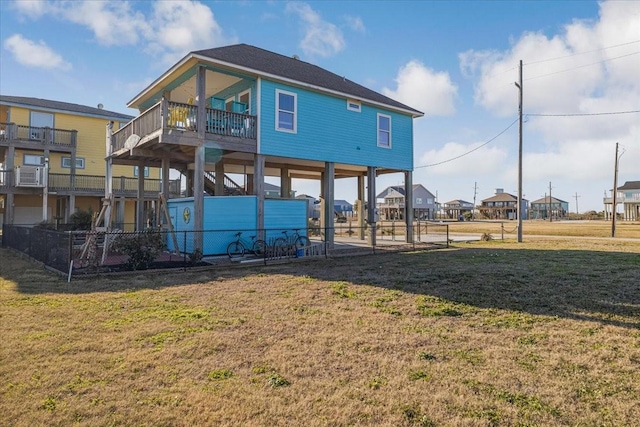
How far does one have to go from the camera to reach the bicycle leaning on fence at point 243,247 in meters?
13.2

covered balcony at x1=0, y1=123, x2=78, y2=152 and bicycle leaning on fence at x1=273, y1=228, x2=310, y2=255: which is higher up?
covered balcony at x1=0, y1=123, x2=78, y2=152

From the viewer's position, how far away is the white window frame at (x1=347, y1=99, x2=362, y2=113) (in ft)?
56.3

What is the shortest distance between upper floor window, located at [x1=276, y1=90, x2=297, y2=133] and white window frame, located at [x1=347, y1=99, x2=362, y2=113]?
3.13 metres

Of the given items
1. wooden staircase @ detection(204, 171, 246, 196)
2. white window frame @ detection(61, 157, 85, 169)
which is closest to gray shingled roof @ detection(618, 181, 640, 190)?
wooden staircase @ detection(204, 171, 246, 196)

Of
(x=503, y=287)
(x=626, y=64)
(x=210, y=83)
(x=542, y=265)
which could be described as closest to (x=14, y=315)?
(x=503, y=287)

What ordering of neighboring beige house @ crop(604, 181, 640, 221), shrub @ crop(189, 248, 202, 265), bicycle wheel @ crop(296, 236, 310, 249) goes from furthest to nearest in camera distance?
neighboring beige house @ crop(604, 181, 640, 221)
bicycle wheel @ crop(296, 236, 310, 249)
shrub @ crop(189, 248, 202, 265)

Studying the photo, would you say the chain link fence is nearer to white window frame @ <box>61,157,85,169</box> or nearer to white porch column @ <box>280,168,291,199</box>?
white porch column @ <box>280,168,291,199</box>

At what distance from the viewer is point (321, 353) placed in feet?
14.7

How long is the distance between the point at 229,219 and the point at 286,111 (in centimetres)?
479

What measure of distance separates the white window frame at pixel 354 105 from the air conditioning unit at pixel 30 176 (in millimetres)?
18304

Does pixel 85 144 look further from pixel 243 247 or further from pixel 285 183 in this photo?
pixel 243 247

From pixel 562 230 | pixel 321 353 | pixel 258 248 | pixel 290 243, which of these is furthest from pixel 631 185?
pixel 321 353

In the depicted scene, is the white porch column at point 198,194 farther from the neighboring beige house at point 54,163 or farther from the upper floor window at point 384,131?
the neighboring beige house at point 54,163

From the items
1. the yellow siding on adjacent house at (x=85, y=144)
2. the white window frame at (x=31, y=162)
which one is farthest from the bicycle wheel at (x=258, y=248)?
the white window frame at (x=31, y=162)
